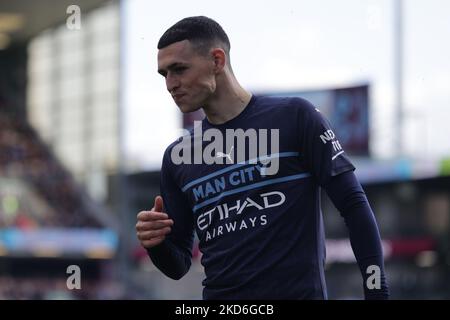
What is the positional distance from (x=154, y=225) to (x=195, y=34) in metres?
0.63

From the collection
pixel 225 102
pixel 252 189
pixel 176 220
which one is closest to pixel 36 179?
pixel 176 220

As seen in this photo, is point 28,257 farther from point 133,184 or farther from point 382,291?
point 382,291

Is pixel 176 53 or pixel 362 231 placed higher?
pixel 176 53

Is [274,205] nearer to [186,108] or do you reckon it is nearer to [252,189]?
[252,189]

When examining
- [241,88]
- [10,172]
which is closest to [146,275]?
[10,172]

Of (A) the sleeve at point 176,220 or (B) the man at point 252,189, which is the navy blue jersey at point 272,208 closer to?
(B) the man at point 252,189

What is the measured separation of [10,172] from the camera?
90.8 feet

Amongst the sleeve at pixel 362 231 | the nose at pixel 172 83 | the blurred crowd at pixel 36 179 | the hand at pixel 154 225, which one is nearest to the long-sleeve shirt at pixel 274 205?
the sleeve at pixel 362 231

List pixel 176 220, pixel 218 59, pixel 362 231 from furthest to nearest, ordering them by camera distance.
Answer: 1. pixel 176 220
2. pixel 218 59
3. pixel 362 231

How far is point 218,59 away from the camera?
10.4 ft

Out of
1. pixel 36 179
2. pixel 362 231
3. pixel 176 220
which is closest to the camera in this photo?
pixel 362 231

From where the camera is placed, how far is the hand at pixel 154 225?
3.01m

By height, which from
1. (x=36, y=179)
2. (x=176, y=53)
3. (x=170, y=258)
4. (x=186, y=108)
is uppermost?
(x=36, y=179)

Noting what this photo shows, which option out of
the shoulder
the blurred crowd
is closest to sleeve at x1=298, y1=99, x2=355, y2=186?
the shoulder
